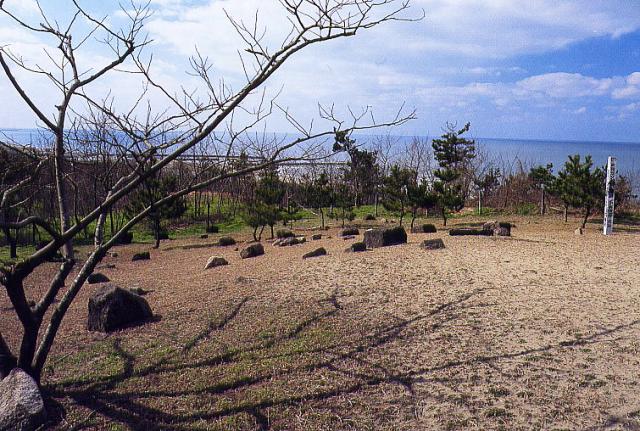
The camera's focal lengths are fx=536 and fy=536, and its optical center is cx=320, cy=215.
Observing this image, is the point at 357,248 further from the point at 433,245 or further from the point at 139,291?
the point at 139,291

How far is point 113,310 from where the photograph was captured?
19.8 ft

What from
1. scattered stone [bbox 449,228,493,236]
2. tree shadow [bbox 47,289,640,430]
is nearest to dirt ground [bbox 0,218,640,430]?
tree shadow [bbox 47,289,640,430]

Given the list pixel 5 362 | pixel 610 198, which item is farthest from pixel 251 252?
pixel 610 198

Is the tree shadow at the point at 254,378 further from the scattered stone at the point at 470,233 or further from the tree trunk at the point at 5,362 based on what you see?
the scattered stone at the point at 470,233

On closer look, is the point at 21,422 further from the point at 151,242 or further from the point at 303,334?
the point at 151,242

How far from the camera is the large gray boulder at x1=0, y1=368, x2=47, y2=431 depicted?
3572mm

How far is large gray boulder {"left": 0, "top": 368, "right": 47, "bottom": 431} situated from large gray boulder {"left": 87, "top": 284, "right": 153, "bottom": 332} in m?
2.15

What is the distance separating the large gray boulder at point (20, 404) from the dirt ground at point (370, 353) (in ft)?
0.90

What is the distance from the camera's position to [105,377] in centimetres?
466

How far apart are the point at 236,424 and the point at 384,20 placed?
3.18 metres

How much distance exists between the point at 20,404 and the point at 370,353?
2.78 m

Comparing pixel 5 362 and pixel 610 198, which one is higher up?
pixel 610 198

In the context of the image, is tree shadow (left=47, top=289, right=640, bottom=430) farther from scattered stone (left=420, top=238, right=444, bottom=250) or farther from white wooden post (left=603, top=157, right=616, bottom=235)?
white wooden post (left=603, top=157, right=616, bottom=235)

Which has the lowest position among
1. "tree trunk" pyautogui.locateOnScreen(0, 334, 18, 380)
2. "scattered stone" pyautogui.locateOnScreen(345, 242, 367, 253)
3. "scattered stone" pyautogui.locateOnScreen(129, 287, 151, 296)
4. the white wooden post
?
"scattered stone" pyautogui.locateOnScreen(129, 287, 151, 296)
